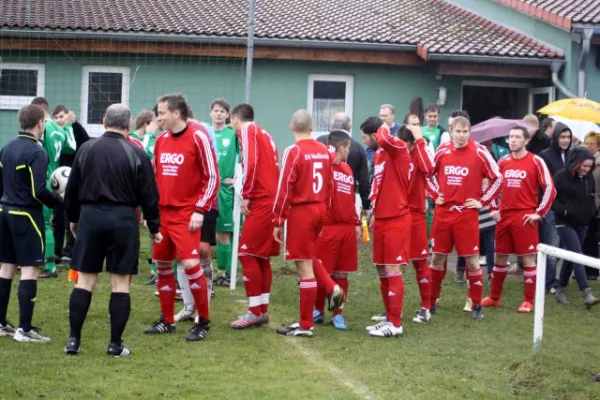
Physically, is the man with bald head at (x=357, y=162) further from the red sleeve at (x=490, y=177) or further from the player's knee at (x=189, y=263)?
the player's knee at (x=189, y=263)

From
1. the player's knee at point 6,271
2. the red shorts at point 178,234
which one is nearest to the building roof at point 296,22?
the player's knee at point 6,271

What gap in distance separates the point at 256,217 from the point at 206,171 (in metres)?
0.93

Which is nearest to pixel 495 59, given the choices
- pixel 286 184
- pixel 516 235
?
pixel 516 235

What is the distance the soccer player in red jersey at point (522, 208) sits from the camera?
11.6m

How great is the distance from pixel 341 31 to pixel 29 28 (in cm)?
626

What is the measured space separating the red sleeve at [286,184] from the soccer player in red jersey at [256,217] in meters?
0.50

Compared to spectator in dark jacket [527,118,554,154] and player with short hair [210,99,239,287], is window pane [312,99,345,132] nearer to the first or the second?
spectator in dark jacket [527,118,554,154]

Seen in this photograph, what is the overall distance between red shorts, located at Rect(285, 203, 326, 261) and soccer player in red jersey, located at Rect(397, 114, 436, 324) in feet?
4.50

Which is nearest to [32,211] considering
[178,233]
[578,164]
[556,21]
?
[178,233]

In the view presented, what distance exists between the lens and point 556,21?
20.9 meters

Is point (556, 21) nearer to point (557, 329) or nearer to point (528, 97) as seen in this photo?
point (528, 97)

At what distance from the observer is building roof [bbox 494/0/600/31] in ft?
66.2

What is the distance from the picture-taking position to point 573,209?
1220 centimetres

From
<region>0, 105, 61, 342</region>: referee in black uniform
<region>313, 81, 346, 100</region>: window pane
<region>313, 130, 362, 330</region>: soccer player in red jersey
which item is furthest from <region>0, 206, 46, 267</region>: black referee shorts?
<region>313, 81, 346, 100</region>: window pane
